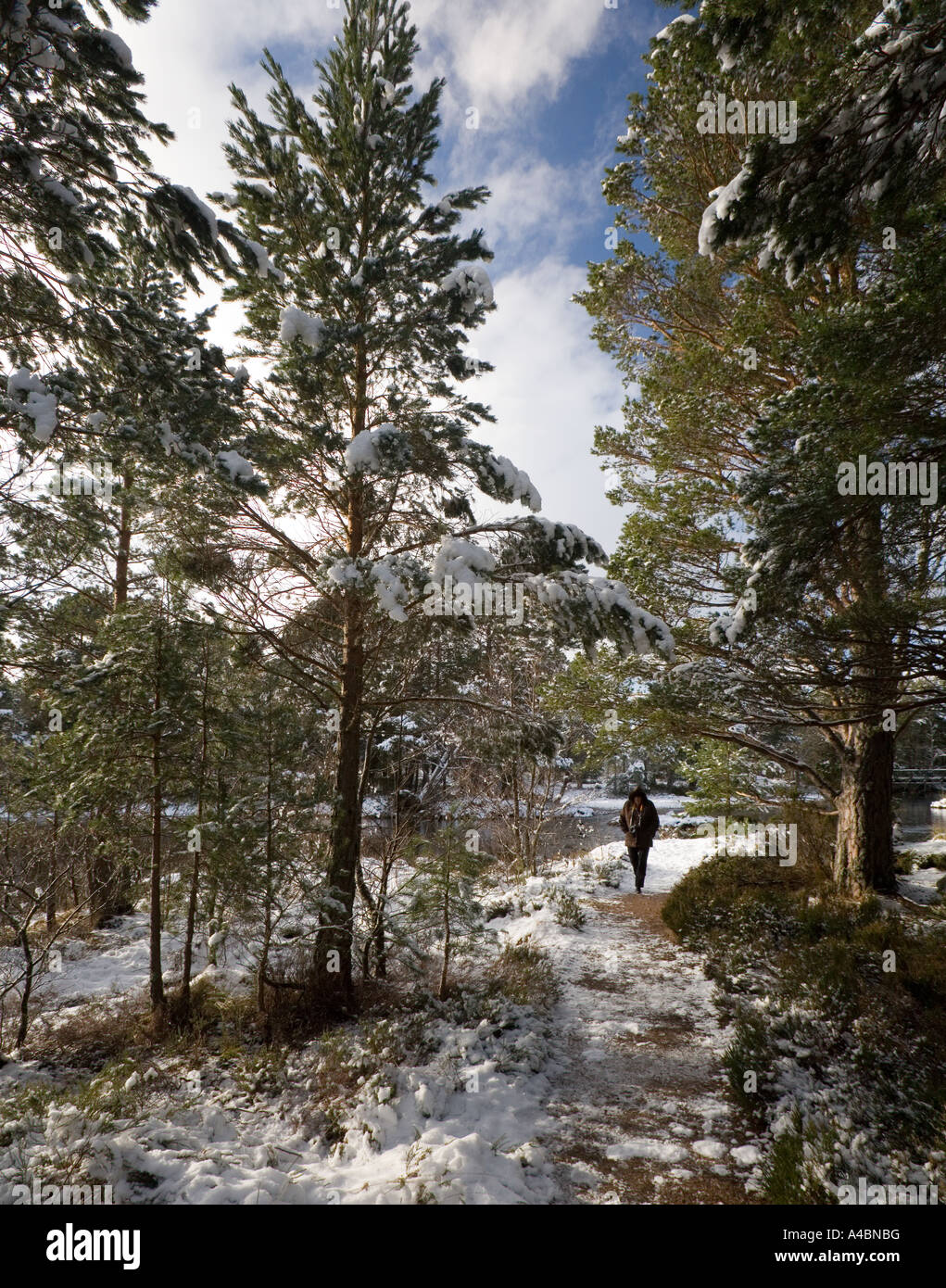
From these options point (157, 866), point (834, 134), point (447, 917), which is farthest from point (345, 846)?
point (834, 134)

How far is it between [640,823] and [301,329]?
33.7 feet

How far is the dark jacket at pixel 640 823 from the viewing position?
10.7 metres

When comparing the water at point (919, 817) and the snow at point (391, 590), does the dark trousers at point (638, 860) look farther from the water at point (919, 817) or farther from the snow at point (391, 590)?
the water at point (919, 817)

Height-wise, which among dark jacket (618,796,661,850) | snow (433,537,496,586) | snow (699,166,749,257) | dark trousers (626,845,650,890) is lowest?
dark trousers (626,845,650,890)

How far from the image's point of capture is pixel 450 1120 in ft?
14.1

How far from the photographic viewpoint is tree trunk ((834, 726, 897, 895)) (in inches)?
308

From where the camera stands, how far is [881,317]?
150 inches

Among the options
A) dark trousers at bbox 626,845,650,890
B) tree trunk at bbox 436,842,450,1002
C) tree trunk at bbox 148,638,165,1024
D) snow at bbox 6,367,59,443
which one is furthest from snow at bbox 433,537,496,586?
dark trousers at bbox 626,845,650,890

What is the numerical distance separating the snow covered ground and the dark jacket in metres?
3.81

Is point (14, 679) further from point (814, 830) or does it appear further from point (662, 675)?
point (814, 830)

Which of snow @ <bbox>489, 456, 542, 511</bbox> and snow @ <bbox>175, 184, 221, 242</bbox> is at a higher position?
snow @ <bbox>175, 184, 221, 242</bbox>

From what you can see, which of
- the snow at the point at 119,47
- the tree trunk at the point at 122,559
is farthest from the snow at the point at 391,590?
the tree trunk at the point at 122,559

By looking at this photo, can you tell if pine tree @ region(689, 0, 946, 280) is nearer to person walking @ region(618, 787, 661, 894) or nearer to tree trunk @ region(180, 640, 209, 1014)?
tree trunk @ region(180, 640, 209, 1014)
